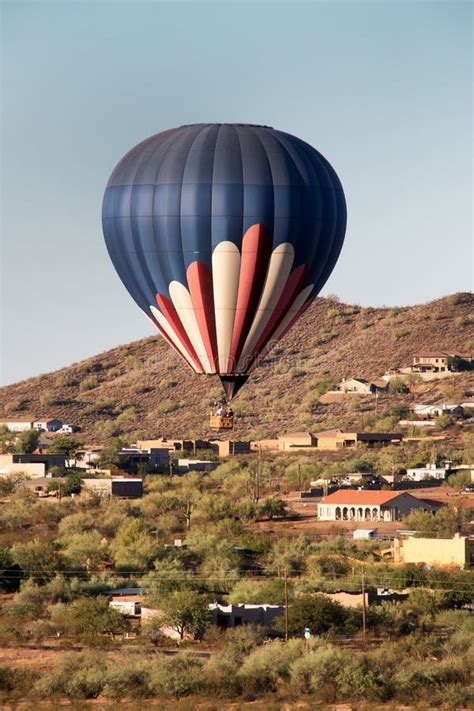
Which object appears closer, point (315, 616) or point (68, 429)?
point (315, 616)

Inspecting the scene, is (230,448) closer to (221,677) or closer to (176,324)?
(176,324)

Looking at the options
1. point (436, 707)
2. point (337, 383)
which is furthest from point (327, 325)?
point (436, 707)

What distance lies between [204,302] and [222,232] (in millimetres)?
2333

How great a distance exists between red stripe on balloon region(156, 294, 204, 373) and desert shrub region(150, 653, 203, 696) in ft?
34.2

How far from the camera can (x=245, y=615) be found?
6216 cm

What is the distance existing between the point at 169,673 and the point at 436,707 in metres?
7.26

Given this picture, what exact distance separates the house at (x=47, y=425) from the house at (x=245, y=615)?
87091mm

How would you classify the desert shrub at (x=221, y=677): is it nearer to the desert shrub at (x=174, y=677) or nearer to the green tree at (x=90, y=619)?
the desert shrub at (x=174, y=677)

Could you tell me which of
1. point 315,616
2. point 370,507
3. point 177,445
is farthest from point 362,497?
point 177,445

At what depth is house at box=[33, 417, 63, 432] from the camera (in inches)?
5866

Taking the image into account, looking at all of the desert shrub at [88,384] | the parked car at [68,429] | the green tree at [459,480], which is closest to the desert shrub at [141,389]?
the desert shrub at [88,384]

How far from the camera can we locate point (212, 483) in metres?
104

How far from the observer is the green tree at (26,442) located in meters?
124

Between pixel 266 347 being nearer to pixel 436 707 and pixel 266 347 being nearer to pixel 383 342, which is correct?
pixel 436 707
